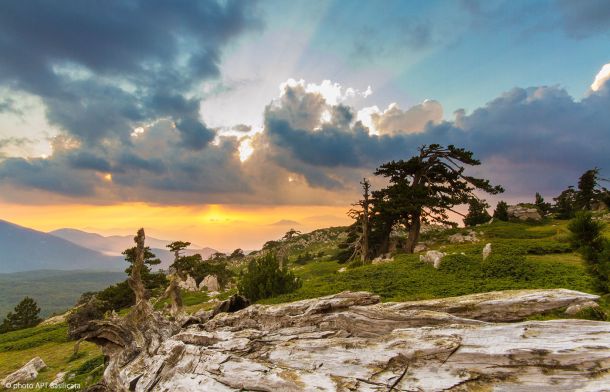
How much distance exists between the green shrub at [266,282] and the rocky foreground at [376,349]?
11.6 metres

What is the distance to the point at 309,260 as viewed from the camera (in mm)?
77688

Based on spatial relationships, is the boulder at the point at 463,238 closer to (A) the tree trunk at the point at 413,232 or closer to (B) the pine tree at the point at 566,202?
(A) the tree trunk at the point at 413,232

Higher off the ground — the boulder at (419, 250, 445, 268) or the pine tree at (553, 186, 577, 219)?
the pine tree at (553, 186, 577, 219)

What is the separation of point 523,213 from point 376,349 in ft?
260

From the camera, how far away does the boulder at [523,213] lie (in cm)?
6991

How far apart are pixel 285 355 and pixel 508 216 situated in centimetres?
7445

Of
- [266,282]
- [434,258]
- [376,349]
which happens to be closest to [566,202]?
[434,258]

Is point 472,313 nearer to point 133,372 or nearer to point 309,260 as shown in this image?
point 133,372

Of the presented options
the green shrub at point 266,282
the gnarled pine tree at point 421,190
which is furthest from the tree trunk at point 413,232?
the green shrub at point 266,282

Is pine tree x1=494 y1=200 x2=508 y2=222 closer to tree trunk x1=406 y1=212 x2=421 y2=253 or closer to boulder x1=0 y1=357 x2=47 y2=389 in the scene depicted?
tree trunk x1=406 y1=212 x2=421 y2=253

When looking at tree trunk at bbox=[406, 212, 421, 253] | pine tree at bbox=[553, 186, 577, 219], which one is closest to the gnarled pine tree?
tree trunk at bbox=[406, 212, 421, 253]

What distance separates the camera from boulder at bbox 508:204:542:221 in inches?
2752

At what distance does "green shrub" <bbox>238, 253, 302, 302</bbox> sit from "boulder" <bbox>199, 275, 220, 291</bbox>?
3273 centimetres

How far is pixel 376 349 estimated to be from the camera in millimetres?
9406
